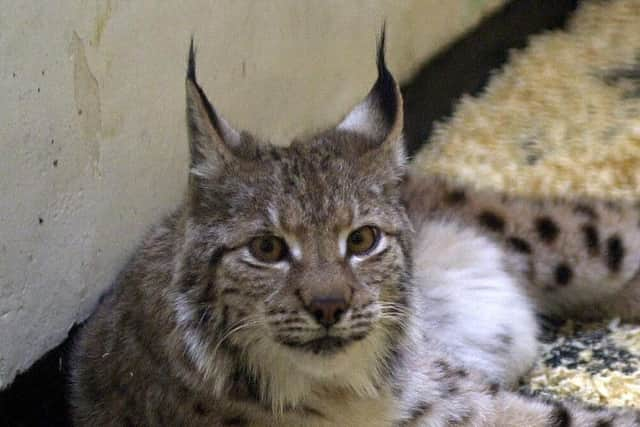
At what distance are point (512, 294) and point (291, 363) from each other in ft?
4.23

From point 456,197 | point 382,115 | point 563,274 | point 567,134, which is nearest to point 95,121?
point 382,115

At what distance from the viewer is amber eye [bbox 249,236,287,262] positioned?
2.39 m

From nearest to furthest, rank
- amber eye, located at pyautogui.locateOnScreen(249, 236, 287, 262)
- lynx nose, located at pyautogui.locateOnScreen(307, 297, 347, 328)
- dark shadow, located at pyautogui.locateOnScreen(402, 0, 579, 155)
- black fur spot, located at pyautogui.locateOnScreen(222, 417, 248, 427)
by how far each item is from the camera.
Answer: lynx nose, located at pyautogui.locateOnScreen(307, 297, 347, 328), amber eye, located at pyautogui.locateOnScreen(249, 236, 287, 262), black fur spot, located at pyautogui.locateOnScreen(222, 417, 248, 427), dark shadow, located at pyautogui.locateOnScreen(402, 0, 579, 155)

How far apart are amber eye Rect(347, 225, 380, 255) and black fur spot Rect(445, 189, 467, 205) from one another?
1.25m

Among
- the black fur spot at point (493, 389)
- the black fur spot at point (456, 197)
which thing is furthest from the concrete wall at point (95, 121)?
the black fur spot at point (493, 389)

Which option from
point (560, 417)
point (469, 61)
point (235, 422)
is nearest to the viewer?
point (235, 422)

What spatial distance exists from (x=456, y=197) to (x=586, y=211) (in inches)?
17.1

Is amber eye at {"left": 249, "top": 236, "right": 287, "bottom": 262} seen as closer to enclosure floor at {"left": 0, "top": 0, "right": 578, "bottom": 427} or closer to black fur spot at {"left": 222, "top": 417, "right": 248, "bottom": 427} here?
black fur spot at {"left": 222, "top": 417, "right": 248, "bottom": 427}

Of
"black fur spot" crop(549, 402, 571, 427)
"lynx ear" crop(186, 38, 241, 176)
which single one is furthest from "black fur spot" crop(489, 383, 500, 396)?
"lynx ear" crop(186, 38, 241, 176)

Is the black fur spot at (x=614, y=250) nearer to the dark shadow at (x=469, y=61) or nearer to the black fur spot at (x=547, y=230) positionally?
the black fur spot at (x=547, y=230)

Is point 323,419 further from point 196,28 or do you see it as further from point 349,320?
point 196,28

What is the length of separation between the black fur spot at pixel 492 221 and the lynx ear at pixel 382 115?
103 centimetres

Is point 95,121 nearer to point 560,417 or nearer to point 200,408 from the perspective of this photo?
point 200,408

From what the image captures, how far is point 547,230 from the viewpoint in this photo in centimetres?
360
